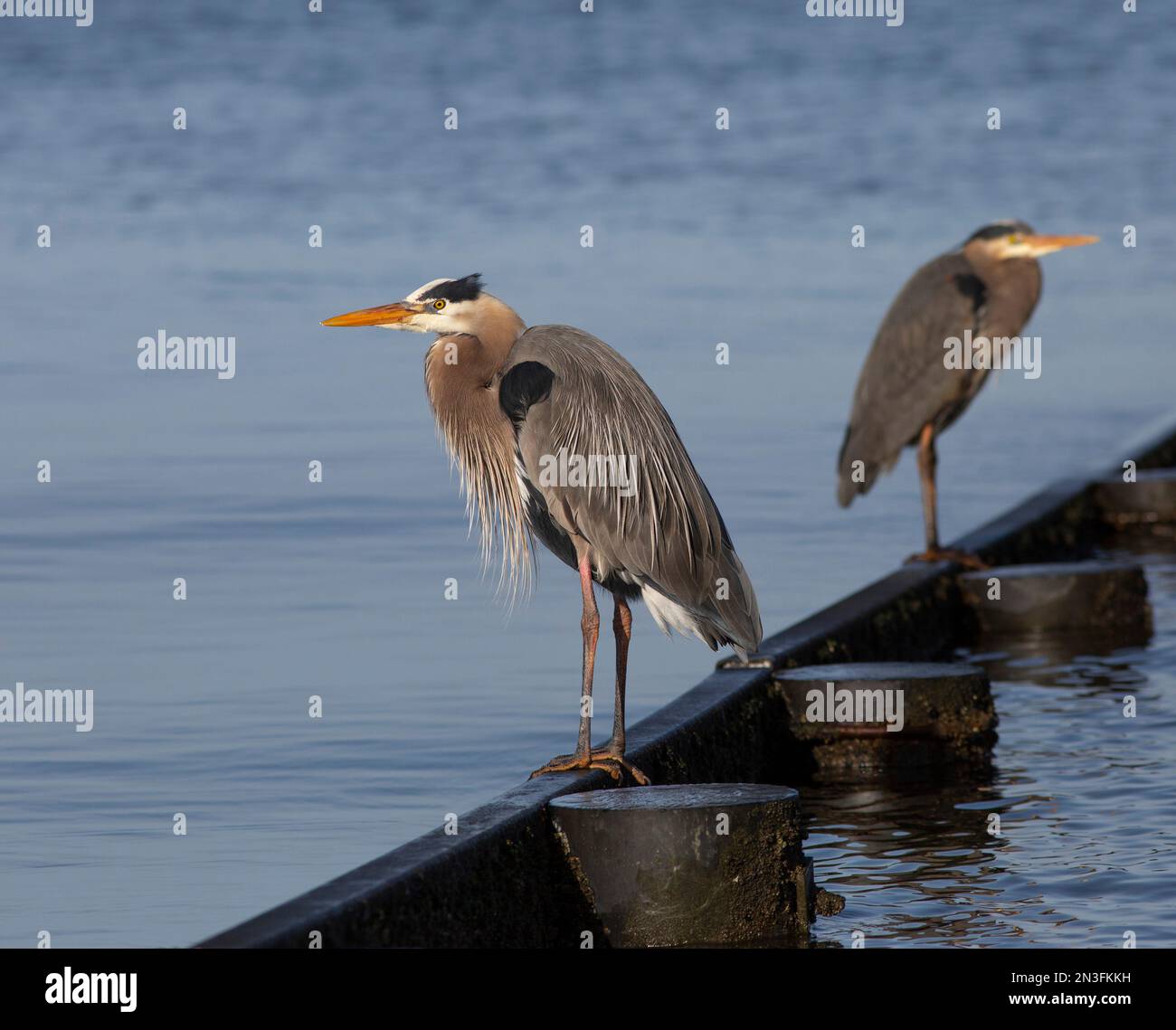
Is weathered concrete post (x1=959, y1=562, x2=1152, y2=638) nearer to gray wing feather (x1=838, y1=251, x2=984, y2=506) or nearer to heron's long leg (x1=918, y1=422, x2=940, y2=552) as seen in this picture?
heron's long leg (x1=918, y1=422, x2=940, y2=552)

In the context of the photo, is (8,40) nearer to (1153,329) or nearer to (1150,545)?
(1153,329)

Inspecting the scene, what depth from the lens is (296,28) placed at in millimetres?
42000

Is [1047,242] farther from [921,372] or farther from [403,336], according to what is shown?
[403,336]

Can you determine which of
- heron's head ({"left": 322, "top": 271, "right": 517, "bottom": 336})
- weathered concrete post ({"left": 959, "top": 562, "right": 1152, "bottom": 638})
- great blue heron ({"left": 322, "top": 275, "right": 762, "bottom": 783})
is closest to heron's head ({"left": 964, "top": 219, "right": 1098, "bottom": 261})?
weathered concrete post ({"left": 959, "top": 562, "right": 1152, "bottom": 638})

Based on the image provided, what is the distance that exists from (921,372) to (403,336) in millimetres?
9210

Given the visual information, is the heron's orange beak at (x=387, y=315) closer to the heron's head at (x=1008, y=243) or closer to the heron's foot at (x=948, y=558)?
the heron's foot at (x=948, y=558)

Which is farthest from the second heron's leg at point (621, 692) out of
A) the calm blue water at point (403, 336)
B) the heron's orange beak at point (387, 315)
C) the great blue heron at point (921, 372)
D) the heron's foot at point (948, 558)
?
the great blue heron at point (921, 372)

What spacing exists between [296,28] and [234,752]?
3633 centimetres

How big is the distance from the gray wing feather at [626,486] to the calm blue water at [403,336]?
106cm

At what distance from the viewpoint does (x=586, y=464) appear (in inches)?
241

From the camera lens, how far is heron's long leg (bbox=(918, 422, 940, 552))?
10.3 metres

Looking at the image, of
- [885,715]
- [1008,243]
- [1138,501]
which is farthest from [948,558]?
[1138,501]

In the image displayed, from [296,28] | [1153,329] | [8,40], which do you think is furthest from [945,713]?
[296,28]

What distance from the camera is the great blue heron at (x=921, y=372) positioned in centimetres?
1092
